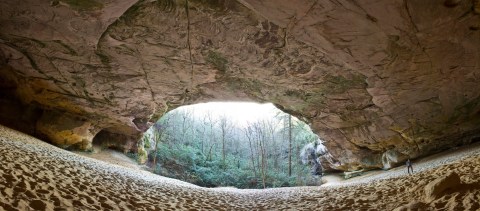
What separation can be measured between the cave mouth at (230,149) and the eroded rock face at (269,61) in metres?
6.54

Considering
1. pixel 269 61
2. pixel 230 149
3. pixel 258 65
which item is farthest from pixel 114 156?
pixel 230 149

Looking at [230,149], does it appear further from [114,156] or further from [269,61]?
[269,61]

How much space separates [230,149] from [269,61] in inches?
619

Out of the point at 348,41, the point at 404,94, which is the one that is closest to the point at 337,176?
the point at 404,94

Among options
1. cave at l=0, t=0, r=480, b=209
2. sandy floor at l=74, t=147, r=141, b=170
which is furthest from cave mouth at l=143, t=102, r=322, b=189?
cave at l=0, t=0, r=480, b=209

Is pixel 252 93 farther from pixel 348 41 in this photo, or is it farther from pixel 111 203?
pixel 111 203

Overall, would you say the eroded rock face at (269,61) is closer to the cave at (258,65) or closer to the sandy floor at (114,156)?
the cave at (258,65)

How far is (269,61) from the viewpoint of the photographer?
26.2 feet

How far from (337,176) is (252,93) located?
7.84 m

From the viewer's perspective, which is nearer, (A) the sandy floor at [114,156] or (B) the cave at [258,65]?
(B) the cave at [258,65]

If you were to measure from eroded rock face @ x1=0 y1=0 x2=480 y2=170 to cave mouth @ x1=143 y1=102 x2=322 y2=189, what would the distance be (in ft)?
21.5

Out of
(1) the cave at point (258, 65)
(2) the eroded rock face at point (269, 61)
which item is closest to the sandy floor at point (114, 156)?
(1) the cave at point (258, 65)

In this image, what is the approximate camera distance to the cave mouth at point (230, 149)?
57.6 feet

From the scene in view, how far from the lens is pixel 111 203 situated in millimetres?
2840
